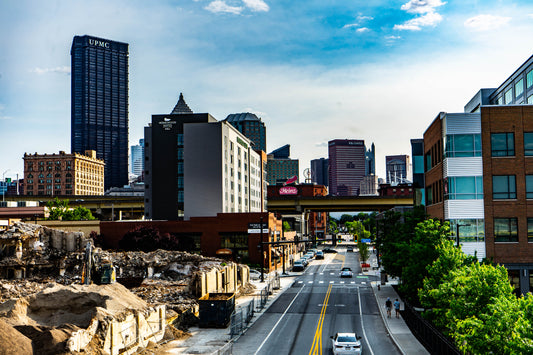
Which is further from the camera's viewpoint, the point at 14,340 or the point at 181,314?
the point at 181,314

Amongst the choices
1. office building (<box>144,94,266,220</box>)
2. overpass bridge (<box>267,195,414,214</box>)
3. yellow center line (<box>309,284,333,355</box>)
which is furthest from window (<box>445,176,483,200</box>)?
overpass bridge (<box>267,195,414,214</box>)

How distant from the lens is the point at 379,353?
30.5m

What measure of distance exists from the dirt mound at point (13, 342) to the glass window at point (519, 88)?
252 ft

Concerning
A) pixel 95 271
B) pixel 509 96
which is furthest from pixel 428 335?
pixel 509 96

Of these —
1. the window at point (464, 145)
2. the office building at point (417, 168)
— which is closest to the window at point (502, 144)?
the window at point (464, 145)

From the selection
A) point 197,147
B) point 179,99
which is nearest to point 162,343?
point 197,147

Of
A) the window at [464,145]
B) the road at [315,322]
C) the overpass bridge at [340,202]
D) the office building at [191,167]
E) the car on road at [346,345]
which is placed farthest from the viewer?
the overpass bridge at [340,202]

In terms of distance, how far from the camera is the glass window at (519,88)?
256 ft

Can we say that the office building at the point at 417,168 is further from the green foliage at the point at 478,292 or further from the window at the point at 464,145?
the green foliage at the point at 478,292

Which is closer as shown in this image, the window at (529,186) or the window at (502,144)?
the window at (529,186)

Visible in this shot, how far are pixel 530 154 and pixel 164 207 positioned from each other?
74.6 metres

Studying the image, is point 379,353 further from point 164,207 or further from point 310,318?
point 164,207

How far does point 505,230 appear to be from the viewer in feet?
157

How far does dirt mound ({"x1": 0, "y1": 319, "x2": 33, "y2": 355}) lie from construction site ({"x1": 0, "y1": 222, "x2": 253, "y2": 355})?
0.04 m
